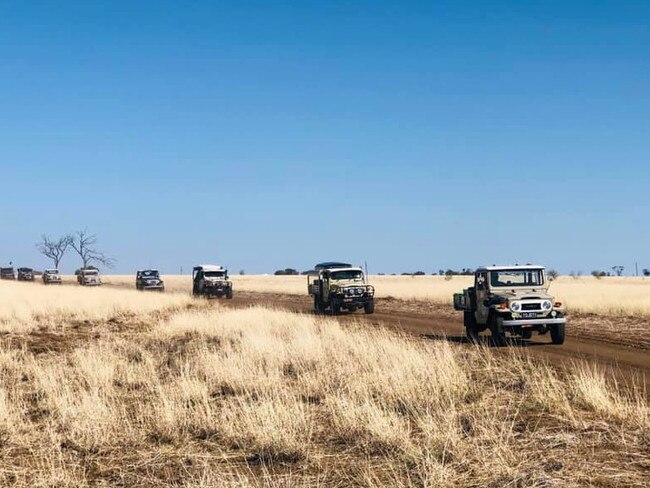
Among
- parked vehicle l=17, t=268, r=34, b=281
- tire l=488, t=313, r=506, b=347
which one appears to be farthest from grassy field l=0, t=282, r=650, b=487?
parked vehicle l=17, t=268, r=34, b=281

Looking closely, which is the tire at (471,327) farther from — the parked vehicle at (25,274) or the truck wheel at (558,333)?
the parked vehicle at (25,274)

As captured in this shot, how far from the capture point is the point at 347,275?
35594mm

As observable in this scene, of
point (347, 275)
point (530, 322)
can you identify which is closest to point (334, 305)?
point (347, 275)

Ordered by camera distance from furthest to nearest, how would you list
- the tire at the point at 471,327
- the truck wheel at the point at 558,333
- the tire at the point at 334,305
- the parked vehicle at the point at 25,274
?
the parked vehicle at the point at 25,274
the tire at the point at 334,305
the tire at the point at 471,327
the truck wheel at the point at 558,333

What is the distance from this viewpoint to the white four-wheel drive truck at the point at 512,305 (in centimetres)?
1859

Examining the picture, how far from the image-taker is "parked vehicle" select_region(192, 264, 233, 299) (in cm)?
5253

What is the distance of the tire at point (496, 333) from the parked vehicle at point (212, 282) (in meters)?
35.4

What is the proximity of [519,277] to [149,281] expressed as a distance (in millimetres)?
50437

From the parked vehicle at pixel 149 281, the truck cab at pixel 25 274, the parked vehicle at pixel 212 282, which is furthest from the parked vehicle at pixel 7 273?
the parked vehicle at pixel 212 282

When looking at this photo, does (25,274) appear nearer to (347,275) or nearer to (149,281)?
(149,281)

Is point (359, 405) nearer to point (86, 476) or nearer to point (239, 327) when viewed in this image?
point (86, 476)

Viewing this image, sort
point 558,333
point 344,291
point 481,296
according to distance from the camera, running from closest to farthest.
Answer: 1. point 558,333
2. point 481,296
3. point 344,291

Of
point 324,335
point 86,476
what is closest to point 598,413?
point 86,476

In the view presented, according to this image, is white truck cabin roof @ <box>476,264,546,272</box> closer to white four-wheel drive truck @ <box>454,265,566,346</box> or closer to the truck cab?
white four-wheel drive truck @ <box>454,265,566,346</box>
